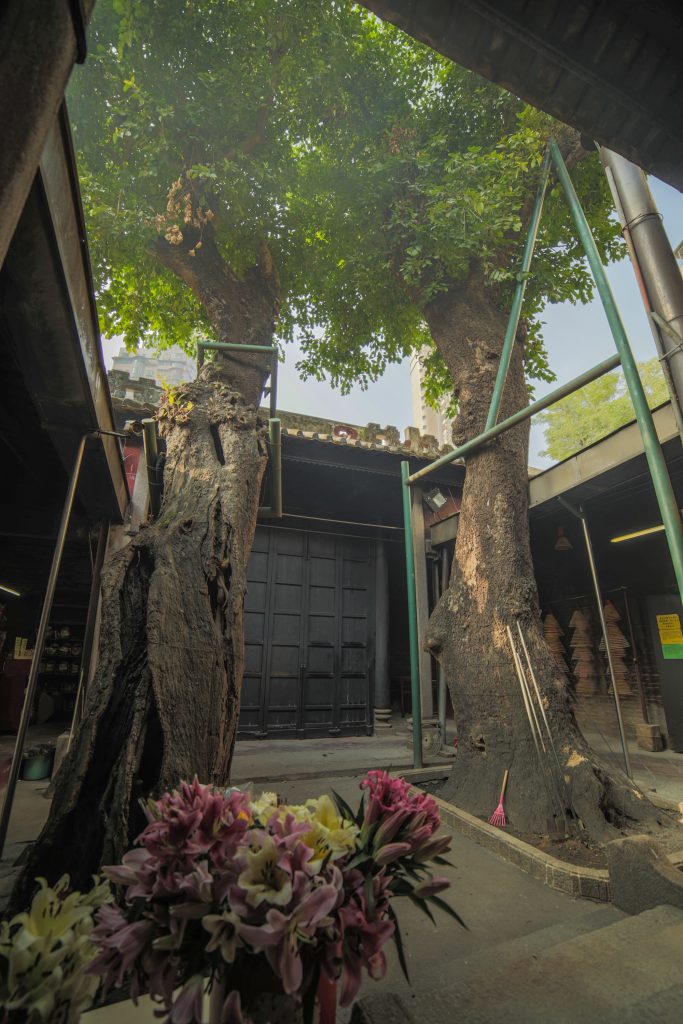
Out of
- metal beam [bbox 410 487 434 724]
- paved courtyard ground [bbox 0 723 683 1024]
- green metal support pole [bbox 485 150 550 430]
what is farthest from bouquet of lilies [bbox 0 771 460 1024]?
metal beam [bbox 410 487 434 724]

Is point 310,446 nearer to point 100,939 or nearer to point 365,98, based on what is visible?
point 365,98

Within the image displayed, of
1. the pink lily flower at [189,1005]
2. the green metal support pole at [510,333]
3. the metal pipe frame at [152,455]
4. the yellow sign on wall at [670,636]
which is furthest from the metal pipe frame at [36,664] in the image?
the yellow sign on wall at [670,636]

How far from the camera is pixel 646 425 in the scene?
291cm

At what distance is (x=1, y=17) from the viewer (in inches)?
42.4

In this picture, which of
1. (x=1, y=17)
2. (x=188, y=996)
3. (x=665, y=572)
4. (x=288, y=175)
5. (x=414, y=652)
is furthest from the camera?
(x=665, y=572)

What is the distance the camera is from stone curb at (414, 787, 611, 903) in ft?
8.05

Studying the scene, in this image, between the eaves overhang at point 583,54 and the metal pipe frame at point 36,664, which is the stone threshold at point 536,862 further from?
the eaves overhang at point 583,54

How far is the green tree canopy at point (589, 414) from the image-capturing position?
21.3m

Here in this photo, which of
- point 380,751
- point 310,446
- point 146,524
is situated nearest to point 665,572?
point 380,751

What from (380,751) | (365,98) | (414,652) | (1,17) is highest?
(365,98)

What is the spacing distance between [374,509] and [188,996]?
886 centimetres

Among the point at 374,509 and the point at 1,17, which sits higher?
the point at 374,509

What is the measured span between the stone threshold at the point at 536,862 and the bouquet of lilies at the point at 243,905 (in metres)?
1.54

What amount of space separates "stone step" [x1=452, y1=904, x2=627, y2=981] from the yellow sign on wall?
6.04m
